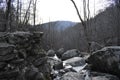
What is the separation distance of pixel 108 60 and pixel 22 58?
4188 millimetres

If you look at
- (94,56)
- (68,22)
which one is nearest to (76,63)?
(94,56)

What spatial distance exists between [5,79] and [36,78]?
1222 millimetres

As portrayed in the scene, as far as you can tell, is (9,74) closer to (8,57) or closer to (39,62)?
(8,57)

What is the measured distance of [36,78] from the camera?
197 inches

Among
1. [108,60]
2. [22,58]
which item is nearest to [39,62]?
[22,58]

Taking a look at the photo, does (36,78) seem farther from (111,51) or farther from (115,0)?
(115,0)

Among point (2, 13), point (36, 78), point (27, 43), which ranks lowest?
point (36, 78)

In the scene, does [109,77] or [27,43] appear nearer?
[27,43]

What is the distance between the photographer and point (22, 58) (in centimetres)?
475

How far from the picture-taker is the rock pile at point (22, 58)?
13.5 ft

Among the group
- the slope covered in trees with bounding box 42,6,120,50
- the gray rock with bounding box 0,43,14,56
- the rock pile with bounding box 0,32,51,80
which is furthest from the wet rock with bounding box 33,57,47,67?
the slope covered in trees with bounding box 42,6,120,50

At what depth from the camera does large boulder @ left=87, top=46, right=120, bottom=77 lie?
22.1 feet

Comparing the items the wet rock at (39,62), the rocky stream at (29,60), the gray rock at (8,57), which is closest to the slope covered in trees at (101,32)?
the rocky stream at (29,60)

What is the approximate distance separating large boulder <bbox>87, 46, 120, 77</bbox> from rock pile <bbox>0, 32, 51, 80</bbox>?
3.01 m
